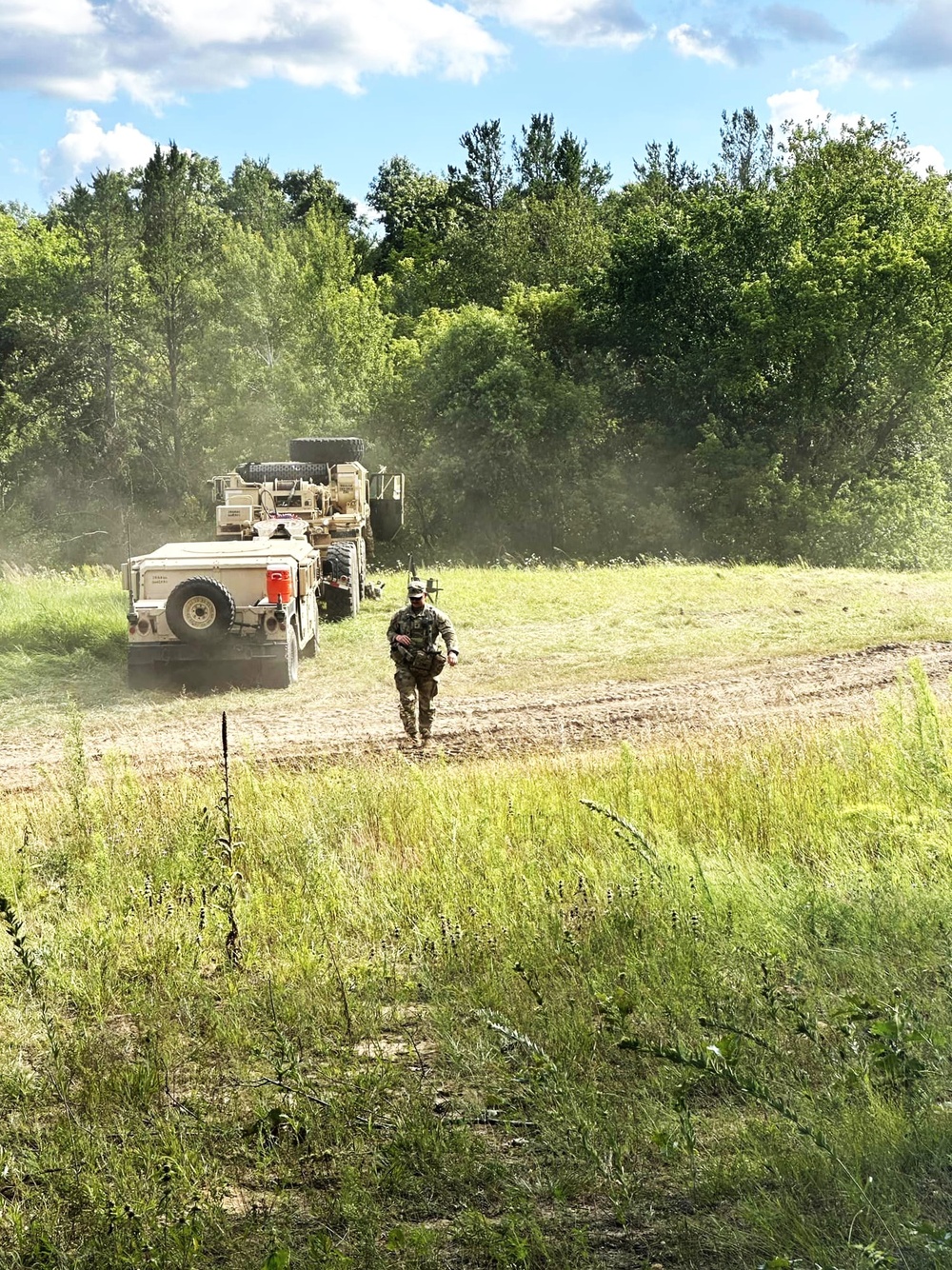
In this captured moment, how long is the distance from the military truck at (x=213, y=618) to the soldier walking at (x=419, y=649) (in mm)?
2680

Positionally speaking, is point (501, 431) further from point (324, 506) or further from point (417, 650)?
point (417, 650)

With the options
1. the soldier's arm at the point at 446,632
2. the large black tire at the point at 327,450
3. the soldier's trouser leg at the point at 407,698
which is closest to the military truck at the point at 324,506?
the large black tire at the point at 327,450

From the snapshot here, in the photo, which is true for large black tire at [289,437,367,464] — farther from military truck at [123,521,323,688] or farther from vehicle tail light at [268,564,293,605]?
vehicle tail light at [268,564,293,605]

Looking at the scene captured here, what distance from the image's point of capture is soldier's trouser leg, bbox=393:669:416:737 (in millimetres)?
10617

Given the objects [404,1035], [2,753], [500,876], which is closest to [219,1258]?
[404,1035]

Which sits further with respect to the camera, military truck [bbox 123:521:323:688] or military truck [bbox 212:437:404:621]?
military truck [bbox 212:437:404:621]

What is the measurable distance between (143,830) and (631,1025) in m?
3.48

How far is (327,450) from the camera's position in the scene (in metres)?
20.5

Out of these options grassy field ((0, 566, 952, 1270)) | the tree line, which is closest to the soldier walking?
grassy field ((0, 566, 952, 1270))

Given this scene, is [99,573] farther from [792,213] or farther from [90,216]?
[792,213]

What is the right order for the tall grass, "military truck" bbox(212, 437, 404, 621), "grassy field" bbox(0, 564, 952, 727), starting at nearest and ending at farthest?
the tall grass, "grassy field" bbox(0, 564, 952, 727), "military truck" bbox(212, 437, 404, 621)

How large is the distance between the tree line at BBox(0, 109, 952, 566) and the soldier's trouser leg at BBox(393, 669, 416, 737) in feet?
79.0

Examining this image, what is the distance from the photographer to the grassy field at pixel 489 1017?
139 inches

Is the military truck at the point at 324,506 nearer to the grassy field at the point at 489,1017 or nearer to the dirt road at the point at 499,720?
the dirt road at the point at 499,720
